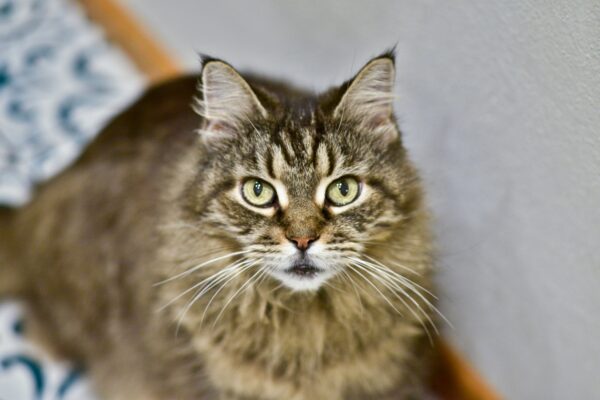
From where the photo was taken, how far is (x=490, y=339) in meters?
1.55

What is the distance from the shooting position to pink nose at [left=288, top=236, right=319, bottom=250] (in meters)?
1.04

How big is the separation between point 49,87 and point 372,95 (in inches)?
61.6

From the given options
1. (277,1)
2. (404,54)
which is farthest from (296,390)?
(277,1)

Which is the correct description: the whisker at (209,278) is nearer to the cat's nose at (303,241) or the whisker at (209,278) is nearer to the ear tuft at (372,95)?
the cat's nose at (303,241)

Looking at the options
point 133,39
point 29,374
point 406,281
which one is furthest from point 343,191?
point 133,39

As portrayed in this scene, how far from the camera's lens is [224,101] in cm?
114

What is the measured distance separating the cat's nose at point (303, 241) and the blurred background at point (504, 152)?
18.3 inches

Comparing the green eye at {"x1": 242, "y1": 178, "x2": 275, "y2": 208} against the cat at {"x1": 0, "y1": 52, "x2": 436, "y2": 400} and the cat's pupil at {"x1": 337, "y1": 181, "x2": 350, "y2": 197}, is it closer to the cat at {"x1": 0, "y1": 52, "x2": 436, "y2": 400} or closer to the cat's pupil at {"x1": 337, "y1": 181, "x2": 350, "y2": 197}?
the cat at {"x1": 0, "y1": 52, "x2": 436, "y2": 400}

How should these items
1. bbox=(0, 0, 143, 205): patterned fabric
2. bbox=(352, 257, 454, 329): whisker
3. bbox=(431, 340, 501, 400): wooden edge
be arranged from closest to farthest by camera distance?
bbox=(352, 257, 454, 329): whisker, bbox=(431, 340, 501, 400): wooden edge, bbox=(0, 0, 143, 205): patterned fabric

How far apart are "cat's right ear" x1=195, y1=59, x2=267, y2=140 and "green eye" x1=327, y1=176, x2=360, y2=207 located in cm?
17

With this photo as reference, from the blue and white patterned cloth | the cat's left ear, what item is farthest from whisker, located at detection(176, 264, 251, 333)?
the blue and white patterned cloth

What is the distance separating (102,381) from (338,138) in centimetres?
91

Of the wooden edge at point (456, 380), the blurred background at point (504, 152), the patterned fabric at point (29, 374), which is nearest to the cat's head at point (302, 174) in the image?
the blurred background at point (504, 152)

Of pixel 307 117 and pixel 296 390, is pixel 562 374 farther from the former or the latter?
pixel 307 117
